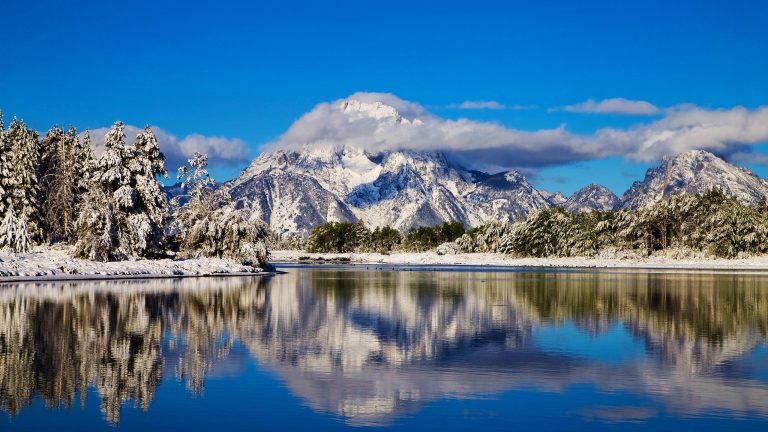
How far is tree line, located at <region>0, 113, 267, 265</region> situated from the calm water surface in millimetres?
38633

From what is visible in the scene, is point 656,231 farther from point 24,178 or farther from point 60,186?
point 24,178

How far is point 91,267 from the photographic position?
68.2 metres

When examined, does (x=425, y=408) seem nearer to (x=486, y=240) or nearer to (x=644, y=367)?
(x=644, y=367)

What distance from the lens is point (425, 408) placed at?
51.2 feet

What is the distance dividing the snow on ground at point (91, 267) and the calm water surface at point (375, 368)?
26468 mm

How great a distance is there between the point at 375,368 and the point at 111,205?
63296mm

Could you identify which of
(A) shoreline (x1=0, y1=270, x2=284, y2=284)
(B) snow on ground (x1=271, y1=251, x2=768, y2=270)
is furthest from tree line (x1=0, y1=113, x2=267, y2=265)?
(B) snow on ground (x1=271, y1=251, x2=768, y2=270)

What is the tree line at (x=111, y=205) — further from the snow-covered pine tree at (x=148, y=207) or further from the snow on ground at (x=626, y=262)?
the snow on ground at (x=626, y=262)

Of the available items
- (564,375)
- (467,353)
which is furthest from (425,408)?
(467,353)

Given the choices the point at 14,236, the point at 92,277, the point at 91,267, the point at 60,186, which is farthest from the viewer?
the point at 60,186

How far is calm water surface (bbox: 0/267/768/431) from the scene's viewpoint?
1483 cm

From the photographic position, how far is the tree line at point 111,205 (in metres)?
75.1

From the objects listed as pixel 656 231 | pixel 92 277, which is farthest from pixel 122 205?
pixel 656 231

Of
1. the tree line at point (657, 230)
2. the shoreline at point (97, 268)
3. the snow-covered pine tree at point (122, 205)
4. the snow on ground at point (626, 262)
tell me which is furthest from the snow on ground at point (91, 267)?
the tree line at point (657, 230)
